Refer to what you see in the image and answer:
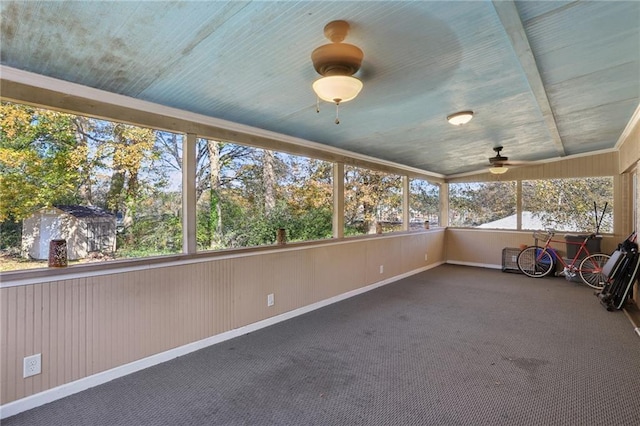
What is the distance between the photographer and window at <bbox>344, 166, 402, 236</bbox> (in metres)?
5.07

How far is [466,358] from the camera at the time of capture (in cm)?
287

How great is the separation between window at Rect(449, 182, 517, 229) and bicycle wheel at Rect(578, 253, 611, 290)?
150cm

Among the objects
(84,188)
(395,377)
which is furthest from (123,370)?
(395,377)

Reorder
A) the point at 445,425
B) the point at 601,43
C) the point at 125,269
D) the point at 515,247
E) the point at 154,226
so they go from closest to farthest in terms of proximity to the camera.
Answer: the point at 445,425 < the point at 601,43 < the point at 125,269 < the point at 154,226 < the point at 515,247

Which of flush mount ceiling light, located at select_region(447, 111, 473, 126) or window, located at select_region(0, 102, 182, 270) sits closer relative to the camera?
window, located at select_region(0, 102, 182, 270)

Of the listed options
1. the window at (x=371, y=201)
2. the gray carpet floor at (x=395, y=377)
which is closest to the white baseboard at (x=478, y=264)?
the window at (x=371, y=201)

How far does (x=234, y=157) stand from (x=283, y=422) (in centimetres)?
250

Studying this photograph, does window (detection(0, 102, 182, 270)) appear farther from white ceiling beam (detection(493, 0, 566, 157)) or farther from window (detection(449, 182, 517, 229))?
window (detection(449, 182, 517, 229))

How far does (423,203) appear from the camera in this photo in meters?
7.20

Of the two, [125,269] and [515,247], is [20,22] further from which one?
[515,247]

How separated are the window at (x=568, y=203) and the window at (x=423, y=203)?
1.78 metres

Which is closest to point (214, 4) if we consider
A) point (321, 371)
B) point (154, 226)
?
point (154, 226)

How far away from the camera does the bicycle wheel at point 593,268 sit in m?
5.52

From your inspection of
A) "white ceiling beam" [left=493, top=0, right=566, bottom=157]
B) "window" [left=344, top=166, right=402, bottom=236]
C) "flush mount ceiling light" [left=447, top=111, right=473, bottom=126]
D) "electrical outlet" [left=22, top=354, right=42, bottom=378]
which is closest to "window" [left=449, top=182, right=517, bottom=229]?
"window" [left=344, top=166, right=402, bottom=236]
